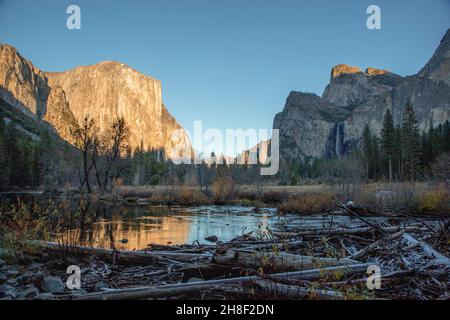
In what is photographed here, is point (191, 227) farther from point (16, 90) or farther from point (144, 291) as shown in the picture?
point (16, 90)

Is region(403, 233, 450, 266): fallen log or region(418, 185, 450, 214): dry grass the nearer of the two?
region(403, 233, 450, 266): fallen log

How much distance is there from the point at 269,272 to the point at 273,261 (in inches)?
8.5

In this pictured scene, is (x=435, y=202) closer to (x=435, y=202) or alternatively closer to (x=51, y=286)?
(x=435, y=202)

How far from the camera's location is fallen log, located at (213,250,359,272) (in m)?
5.36

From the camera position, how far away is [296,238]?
28.8 ft

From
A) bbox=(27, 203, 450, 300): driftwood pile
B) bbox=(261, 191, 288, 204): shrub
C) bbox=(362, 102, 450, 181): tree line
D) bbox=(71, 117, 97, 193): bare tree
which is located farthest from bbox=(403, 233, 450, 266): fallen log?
bbox=(362, 102, 450, 181): tree line

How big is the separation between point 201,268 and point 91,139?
33.6 meters

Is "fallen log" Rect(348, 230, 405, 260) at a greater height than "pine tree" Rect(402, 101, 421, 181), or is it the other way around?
"pine tree" Rect(402, 101, 421, 181)

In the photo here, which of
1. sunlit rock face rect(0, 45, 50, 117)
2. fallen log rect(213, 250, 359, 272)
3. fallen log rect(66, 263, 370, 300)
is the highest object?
sunlit rock face rect(0, 45, 50, 117)

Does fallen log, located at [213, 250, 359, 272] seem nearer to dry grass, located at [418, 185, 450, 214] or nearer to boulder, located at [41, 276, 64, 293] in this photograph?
boulder, located at [41, 276, 64, 293]

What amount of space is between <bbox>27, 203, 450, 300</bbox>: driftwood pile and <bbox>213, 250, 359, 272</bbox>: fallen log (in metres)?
0.02

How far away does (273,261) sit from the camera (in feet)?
18.2

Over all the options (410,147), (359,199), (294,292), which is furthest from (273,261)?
(410,147)

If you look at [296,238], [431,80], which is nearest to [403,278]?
[296,238]
